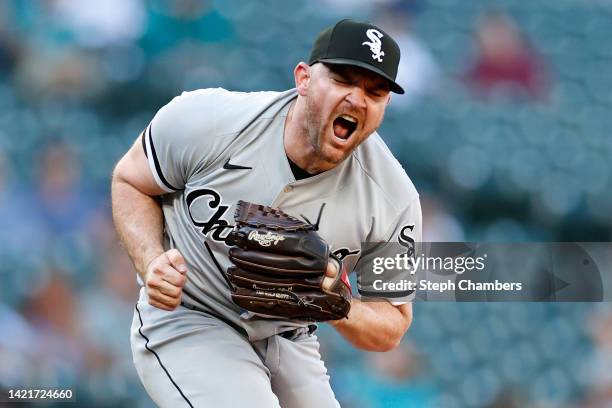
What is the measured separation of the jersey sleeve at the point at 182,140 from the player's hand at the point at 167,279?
36cm

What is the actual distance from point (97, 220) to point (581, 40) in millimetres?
2342

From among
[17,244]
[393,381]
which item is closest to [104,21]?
[17,244]

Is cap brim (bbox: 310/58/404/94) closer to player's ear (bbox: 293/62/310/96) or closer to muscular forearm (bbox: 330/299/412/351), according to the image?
player's ear (bbox: 293/62/310/96)

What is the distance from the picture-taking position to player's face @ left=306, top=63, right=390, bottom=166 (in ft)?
7.48

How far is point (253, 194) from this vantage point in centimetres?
242

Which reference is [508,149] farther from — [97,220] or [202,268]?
[202,268]

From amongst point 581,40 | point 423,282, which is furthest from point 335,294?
point 581,40

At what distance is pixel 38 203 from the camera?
4.14 m

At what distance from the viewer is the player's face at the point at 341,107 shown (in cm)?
228

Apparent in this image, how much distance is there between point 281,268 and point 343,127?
0.41 meters

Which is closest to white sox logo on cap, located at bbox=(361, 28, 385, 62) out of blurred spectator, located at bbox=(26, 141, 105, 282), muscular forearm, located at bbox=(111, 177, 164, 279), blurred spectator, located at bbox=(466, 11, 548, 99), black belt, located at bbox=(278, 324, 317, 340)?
muscular forearm, located at bbox=(111, 177, 164, 279)
